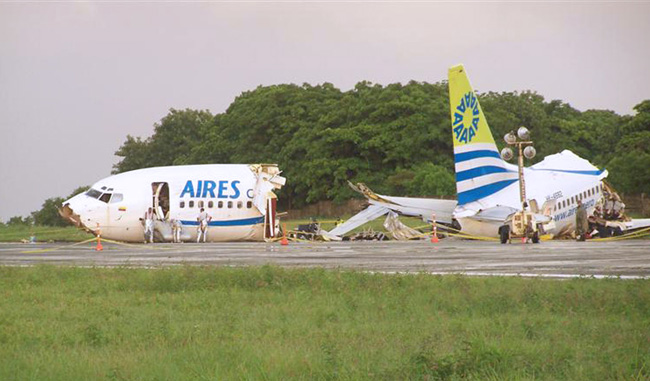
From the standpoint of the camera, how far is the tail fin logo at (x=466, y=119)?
3997cm

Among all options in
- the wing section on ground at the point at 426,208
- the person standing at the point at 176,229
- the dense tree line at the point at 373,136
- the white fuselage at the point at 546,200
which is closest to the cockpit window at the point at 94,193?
the person standing at the point at 176,229

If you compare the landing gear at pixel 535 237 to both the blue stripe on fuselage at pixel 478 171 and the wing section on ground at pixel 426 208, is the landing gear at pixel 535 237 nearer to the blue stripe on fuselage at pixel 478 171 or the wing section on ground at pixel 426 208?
the blue stripe on fuselage at pixel 478 171

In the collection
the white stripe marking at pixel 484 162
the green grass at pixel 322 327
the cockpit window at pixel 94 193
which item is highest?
the white stripe marking at pixel 484 162

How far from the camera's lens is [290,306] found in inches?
590

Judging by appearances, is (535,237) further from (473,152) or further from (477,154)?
(473,152)

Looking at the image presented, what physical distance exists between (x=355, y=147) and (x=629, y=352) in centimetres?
7547

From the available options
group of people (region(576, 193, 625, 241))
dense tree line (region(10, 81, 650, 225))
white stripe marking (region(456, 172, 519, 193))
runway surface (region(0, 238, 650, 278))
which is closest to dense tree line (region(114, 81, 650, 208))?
dense tree line (region(10, 81, 650, 225))

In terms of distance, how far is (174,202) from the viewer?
46719mm

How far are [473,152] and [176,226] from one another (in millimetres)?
15457

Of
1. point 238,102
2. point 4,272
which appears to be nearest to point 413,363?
point 4,272

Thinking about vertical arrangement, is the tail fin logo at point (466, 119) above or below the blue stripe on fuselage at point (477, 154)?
above

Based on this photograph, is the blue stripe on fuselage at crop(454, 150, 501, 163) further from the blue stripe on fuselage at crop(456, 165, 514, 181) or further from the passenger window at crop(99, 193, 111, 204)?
the passenger window at crop(99, 193, 111, 204)

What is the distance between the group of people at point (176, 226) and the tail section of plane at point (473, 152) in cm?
1324

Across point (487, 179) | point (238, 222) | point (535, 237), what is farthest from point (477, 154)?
point (238, 222)
